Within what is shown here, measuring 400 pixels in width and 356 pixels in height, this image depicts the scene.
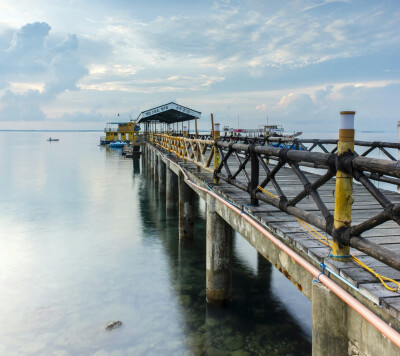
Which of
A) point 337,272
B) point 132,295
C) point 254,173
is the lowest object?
point 132,295

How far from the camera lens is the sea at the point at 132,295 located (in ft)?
26.6

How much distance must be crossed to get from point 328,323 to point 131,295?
26.8 feet

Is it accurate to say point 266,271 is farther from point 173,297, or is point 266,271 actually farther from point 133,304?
point 133,304

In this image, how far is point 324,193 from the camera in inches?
303

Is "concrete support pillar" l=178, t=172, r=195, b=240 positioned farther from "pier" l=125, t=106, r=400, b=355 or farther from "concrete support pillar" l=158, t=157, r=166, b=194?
"concrete support pillar" l=158, t=157, r=166, b=194

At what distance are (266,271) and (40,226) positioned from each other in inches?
506

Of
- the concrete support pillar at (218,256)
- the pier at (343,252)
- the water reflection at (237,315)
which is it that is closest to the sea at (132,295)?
the water reflection at (237,315)

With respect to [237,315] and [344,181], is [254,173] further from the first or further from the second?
[237,315]

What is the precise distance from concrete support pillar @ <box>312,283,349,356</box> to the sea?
4.39 m

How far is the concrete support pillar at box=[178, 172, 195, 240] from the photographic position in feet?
45.9

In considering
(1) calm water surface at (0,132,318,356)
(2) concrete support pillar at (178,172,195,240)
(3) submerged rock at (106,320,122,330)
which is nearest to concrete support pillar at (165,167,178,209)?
(1) calm water surface at (0,132,318,356)

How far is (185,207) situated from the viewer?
552 inches

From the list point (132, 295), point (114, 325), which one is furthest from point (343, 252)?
point (132, 295)

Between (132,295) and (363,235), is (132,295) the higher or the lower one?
the lower one
